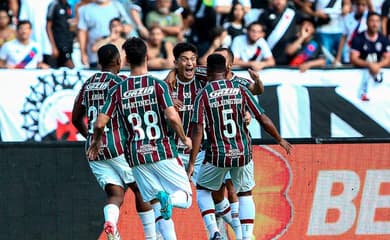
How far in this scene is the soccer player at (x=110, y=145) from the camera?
1247cm

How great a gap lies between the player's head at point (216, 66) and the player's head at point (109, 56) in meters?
0.95

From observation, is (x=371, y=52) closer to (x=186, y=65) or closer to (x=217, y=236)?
(x=186, y=65)

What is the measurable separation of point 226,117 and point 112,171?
1307mm

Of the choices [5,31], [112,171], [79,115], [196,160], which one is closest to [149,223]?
[112,171]

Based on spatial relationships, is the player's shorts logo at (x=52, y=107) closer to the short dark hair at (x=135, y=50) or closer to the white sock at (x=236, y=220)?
the white sock at (x=236, y=220)

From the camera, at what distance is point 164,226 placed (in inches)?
485

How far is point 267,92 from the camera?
57.2 feet

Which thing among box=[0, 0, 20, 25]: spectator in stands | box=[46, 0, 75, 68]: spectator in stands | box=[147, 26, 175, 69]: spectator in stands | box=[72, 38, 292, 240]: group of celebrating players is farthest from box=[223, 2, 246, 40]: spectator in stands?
box=[72, 38, 292, 240]: group of celebrating players

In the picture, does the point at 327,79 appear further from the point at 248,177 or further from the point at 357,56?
the point at 248,177

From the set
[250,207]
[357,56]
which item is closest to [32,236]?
[250,207]

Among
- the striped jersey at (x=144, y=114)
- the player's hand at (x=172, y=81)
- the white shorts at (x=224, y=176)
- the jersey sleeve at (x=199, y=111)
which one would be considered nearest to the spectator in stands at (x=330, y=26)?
the player's hand at (x=172, y=81)

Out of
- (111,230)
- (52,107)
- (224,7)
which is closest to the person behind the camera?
(111,230)

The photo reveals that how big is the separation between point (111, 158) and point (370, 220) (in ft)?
Result: 10.9

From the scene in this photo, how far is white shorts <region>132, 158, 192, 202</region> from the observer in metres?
11.9
